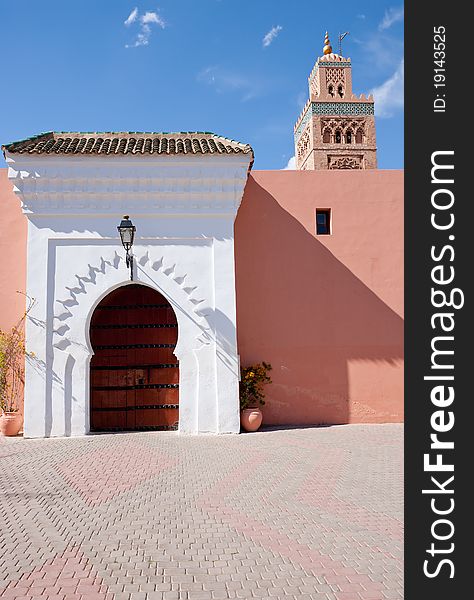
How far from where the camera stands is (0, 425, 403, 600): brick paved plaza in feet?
12.6

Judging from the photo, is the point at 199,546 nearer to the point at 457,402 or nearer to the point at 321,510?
the point at 321,510

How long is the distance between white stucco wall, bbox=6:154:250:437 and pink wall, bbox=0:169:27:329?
0.86 meters

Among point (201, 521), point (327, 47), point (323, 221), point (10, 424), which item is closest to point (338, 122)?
point (327, 47)

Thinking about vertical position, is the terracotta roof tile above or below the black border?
above

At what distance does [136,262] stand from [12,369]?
3093 mm

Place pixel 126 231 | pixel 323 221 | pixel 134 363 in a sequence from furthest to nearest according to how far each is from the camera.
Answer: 1. pixel 323 221
2. pixel 134 363
3. pixel 126 231

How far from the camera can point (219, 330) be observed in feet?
32.9

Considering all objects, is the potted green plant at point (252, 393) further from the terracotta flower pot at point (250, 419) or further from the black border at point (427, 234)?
the black border at point (427, 234)

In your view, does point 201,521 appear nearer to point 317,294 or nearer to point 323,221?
point 317,294

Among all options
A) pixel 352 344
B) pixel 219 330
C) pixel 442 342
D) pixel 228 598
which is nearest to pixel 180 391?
pixel 219 330

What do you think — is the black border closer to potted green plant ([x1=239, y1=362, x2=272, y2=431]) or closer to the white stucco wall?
the white stucco wall

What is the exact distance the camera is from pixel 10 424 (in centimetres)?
985

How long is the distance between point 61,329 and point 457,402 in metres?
7.99

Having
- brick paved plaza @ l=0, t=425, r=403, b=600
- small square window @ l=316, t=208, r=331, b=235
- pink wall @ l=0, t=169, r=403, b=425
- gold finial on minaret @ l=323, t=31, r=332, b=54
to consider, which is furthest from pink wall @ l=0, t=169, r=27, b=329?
gold finial on minaret @ l=323, t=31, r=332, b=54
